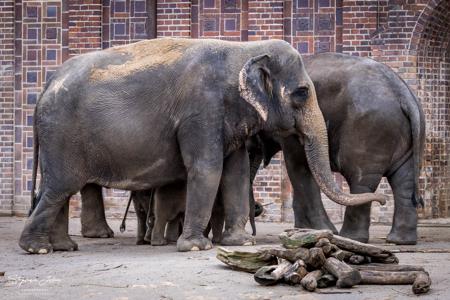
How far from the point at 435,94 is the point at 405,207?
15.0 feet

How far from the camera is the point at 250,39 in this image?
635 inches

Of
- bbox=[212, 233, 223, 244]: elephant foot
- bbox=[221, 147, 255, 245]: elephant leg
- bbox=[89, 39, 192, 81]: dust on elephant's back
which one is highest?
bbox=[89, 39, 192, 81]: dust on elephant's back

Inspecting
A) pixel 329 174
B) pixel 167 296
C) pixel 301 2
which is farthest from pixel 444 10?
pixel 167 296

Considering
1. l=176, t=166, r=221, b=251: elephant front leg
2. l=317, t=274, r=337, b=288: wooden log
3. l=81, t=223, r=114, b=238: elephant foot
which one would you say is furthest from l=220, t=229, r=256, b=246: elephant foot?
l=317, t=274, r=337, b=288: wooden log

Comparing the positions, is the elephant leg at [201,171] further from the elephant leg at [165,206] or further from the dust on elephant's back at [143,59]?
the dust on elephant's back at [143,59]

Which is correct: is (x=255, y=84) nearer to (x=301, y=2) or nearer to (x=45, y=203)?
(x=45, y=203)

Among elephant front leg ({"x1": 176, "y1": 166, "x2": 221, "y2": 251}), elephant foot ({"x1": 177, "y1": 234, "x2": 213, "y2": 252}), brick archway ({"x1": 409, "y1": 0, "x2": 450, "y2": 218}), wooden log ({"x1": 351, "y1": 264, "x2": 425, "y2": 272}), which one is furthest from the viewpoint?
brick archway ({"x1": 409, "y1": 0, "x2": 450, "y2": 218})

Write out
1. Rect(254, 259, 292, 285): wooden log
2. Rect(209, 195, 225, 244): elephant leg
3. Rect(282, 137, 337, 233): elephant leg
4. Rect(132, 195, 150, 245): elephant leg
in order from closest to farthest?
Rect(254, 259, 292, 285): wooden log → Rect(209, 195, 225, 244): elephant leg → Rect(132, 195, 150, 245): elephant leg → Rect(282, 137, 337, 233): elephant leg

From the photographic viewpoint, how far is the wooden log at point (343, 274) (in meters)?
8.55

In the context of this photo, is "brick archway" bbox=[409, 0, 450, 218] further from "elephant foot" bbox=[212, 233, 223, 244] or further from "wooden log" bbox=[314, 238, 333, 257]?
"wooden log" bbox=[314, 238, 333, 257]

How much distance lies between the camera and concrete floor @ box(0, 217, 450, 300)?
8516mm

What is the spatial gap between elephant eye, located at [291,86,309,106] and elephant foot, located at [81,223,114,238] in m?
2.88

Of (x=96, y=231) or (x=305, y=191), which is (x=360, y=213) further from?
(x=96, y=231)

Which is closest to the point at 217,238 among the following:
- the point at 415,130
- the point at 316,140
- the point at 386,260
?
the point at 316,140
